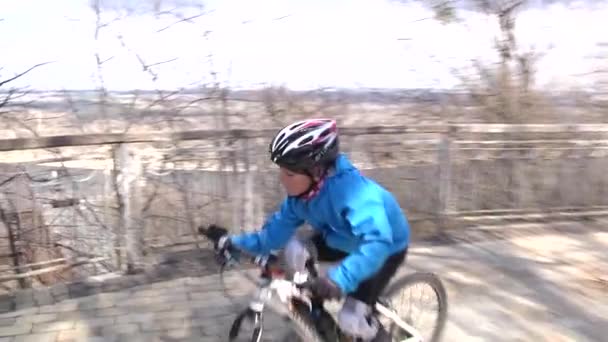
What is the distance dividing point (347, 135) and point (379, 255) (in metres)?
3.74

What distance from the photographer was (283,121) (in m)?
7.90

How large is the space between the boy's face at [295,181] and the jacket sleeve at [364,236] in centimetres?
20

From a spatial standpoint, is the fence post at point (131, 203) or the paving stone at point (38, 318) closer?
the paving stone at point (38, 318)

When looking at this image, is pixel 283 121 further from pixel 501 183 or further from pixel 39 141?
pixel 39 141

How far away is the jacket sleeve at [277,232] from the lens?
3.21 metres

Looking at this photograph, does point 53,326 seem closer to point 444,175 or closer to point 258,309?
point 258,309

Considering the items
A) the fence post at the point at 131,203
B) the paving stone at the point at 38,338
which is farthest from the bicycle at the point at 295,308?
the fence post at the point at 131,203

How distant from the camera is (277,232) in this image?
333cm

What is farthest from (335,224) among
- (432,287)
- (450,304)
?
(450,304)

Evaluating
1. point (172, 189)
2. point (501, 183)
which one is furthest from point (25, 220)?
point (501, 183)

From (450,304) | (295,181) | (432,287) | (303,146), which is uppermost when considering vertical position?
(303,146)

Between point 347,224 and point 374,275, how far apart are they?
0.34 meters

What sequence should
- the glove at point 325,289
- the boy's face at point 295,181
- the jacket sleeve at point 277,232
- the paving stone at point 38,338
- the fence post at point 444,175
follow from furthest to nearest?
1. the fence post at point 444,175
2. the paving stone at point 38,338
3. the jacket sleeve at point 277,232
4. the boy's face at point 295,181
5. the glove at point 325,289

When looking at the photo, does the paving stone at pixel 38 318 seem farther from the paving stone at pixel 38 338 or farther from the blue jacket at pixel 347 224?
the blue jacket at pixel 347 224
